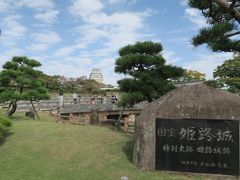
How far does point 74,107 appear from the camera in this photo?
3269cm

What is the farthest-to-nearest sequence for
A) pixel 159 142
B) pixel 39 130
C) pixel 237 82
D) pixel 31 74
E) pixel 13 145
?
pixel 237 82 → pixel 31 74 → pixel 39 130 → pixel 13 145 → pixel 159 142

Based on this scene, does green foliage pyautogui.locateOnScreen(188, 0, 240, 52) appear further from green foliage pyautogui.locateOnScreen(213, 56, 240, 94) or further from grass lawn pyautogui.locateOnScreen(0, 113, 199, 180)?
green foliage pyautogui.locateOnScreen(213, 56, 240, 94)

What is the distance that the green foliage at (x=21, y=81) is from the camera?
78.7ft

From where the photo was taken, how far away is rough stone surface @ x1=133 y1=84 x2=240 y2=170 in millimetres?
9867

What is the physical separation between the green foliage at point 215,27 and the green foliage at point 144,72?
5.60 m

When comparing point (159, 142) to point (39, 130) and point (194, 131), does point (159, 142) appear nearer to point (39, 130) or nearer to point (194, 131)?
point (194, 131)

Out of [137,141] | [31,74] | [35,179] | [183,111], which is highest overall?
[31,74]

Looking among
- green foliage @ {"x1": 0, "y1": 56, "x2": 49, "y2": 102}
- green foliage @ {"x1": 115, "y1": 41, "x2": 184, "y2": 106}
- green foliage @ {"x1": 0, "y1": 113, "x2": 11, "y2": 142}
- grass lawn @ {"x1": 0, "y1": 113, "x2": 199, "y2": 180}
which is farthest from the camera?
green foliage @ {"x1": 0, "y1": 56, "x2": 49, "y2": 102}

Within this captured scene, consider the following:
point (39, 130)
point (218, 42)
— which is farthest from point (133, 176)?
point (39, 130)

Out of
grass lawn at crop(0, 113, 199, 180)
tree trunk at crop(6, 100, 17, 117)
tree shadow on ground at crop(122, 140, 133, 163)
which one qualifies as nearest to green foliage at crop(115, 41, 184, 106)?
grass lawn at crop(0, 113, 199, 180)

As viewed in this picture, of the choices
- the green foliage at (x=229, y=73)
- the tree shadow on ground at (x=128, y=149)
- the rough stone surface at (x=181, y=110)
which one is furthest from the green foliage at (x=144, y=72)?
the green foliage at (x=229, y=73)

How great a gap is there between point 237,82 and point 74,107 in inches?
586

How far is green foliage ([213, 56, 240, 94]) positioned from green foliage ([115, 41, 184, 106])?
54.6 ft

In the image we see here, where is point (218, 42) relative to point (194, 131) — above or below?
above
